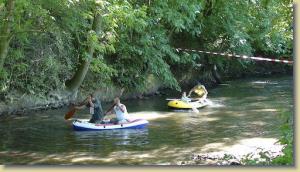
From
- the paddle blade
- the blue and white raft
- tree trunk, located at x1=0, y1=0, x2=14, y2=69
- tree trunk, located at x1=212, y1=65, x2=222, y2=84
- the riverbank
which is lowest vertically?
the blue and white raft

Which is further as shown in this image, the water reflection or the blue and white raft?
the blue and white raft

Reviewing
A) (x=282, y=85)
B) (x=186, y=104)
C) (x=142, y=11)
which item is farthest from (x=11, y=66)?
(x=282, y=85)

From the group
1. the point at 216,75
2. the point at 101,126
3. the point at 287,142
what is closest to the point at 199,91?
the point at 101,126

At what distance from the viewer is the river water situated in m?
7.90

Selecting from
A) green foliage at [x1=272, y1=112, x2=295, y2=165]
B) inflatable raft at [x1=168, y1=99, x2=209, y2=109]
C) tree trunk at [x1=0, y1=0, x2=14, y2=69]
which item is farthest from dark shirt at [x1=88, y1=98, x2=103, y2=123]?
green foliage at [x1=272, y1=112, x2=295, y2=165]

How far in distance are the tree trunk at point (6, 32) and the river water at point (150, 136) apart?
160 cm

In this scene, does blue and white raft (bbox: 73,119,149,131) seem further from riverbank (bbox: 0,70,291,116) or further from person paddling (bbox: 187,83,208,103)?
person paddling (bbox: 187,83,208,103)

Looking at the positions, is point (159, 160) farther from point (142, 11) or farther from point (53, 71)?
point (53, 71)

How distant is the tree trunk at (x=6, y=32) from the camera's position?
9.75 metres

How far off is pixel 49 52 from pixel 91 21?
57.0 inches

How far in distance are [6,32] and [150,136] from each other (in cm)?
383

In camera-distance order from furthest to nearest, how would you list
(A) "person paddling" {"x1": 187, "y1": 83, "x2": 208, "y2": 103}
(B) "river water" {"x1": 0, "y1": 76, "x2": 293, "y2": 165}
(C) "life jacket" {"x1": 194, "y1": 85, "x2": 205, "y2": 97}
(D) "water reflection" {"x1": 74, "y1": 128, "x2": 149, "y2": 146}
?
(C) "life jacket" {"x1": 194, "y1": 85, "x2": 205, "y2": 97}, (A) "person paddling" {"x1": 187, "y1": 83, "x2": 208, "y2": 103}, (D) "water reflection" {"x1": 74, "y1": 128, "x2": 149, "y2": 146}, (B) "river water" {"x1": 0, "y1": 76, "x2": 293, "y2": 165}

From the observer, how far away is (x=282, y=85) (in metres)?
16.9

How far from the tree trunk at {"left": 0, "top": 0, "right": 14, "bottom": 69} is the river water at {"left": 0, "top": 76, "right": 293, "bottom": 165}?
1595 mm
